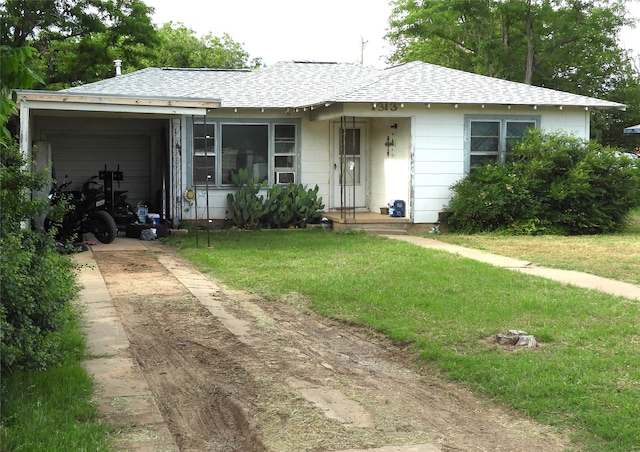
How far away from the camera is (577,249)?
1466cm

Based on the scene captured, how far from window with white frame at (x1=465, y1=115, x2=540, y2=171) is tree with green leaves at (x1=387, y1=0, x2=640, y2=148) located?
15.6 metres

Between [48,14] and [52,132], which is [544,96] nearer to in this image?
[52,132]

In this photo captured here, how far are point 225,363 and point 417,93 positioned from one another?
1221cm

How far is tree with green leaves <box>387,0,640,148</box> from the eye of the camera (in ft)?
112

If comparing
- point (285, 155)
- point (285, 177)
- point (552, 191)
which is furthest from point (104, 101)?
point (552, 191)

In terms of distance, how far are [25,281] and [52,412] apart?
92 centimetres

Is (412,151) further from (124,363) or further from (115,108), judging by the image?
(124,363)

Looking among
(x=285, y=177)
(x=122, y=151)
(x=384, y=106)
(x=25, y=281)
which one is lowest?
(x=25, y=281)

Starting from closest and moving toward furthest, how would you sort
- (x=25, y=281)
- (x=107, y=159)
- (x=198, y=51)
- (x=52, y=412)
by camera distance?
(x=52, y=412)
(x=25, y=281)
(x=107, y=159)
(x=198, y=51)

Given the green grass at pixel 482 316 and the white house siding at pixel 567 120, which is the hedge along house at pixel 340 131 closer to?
the white house siding at pixel 567 120

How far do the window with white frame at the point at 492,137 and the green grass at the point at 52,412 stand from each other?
13.6m

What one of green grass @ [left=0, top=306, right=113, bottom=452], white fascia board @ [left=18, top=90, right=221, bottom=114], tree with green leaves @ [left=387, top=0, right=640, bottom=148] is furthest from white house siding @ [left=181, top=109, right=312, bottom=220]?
tree with green leaves @ [left=387, top=0, right=640, bottom=148]

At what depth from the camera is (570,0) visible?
34000mm

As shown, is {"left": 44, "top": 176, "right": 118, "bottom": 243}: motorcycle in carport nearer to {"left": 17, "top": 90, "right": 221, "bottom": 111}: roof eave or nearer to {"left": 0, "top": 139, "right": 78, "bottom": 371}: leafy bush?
→ {"left": 17, "top": 90, "right": 221, "bottom": 111}: roof eave
